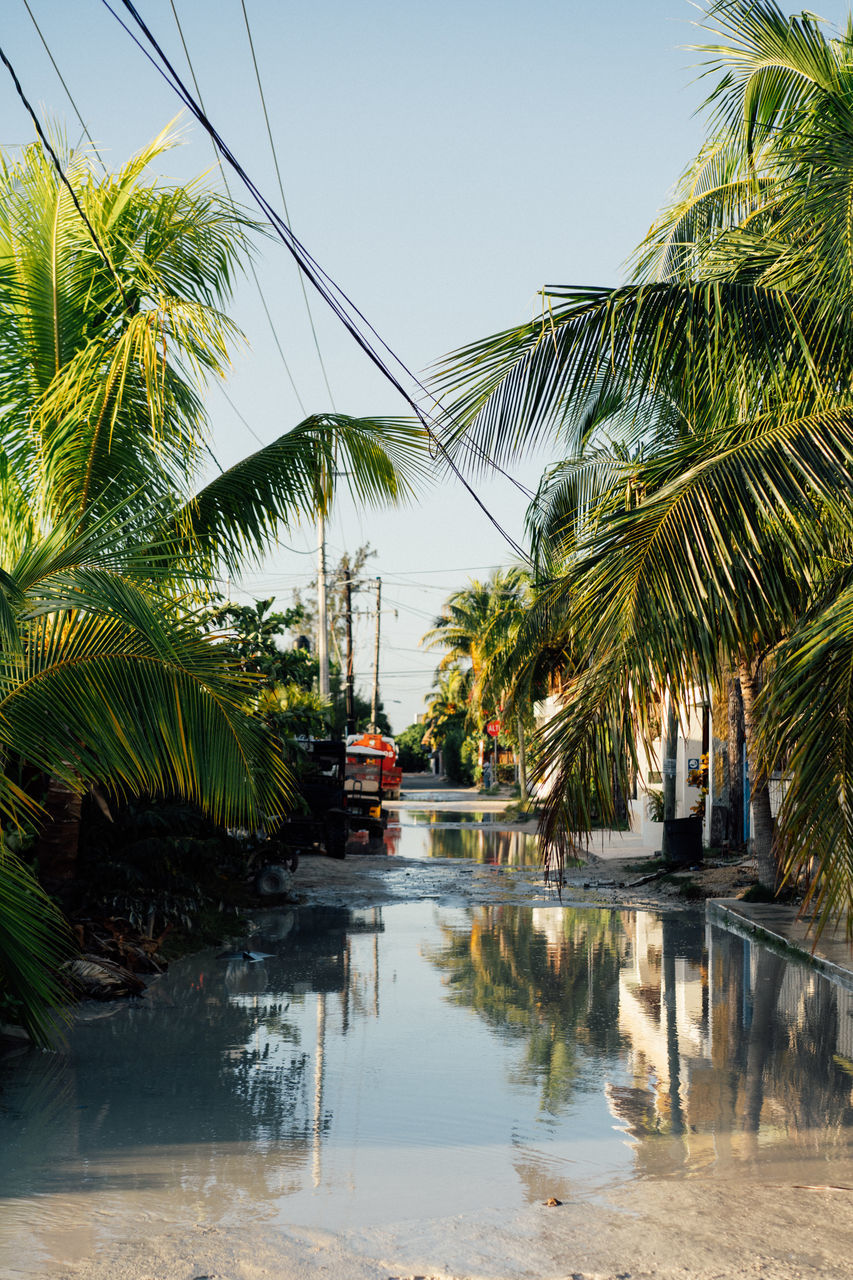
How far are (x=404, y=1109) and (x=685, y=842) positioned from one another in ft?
46.9

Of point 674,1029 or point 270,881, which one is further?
point 270,881

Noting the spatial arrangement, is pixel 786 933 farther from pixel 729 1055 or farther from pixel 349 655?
pixel 349 655

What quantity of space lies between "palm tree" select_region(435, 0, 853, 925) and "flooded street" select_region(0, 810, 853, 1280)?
4.96 ft

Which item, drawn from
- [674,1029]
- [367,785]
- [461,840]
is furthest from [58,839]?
[367,785]

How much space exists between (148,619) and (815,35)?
21.3ft

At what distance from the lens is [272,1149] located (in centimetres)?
602

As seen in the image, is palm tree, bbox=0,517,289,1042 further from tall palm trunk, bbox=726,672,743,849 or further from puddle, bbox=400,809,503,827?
puddle, bbox=400,809,503,827

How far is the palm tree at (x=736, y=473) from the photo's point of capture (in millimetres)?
5609

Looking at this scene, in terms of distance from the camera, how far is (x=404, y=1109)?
6.77 metres

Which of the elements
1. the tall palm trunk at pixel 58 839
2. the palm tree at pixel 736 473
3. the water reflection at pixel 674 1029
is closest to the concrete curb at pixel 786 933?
the water reflection at pixel 674 1029

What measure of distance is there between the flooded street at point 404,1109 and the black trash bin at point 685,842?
852cm

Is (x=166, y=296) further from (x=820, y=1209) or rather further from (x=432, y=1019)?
(x=820, y=1209)

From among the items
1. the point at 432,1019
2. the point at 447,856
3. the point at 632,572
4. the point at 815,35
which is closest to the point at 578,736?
the point at 632,572

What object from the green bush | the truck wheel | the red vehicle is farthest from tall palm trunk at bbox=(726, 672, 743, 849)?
the green bush
